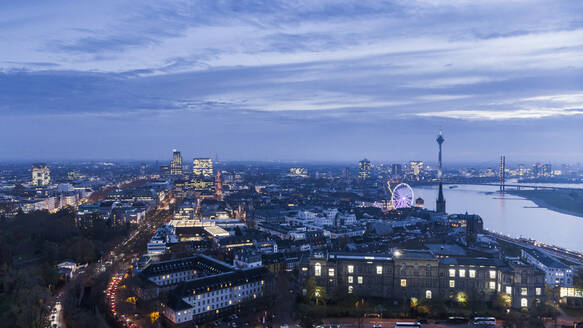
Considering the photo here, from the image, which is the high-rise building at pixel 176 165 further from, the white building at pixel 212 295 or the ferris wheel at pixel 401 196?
the white building at pixel 212 295

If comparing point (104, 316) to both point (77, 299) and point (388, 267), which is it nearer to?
point (77, 299)

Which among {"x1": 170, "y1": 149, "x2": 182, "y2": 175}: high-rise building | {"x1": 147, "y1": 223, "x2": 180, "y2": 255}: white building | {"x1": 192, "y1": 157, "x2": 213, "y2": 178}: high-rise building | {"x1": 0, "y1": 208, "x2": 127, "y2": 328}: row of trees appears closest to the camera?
{"x1": 0, "y1": 208, "x2": 127, "y2": 328}: row of trees

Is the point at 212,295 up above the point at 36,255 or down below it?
above

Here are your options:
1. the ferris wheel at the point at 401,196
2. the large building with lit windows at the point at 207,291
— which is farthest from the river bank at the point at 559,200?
the large building with lit windows at the point at 207,291

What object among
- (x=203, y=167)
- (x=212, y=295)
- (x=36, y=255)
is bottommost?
(x=36, y=255)

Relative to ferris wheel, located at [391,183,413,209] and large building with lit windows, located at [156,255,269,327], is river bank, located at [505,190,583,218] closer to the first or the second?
ferris wheel, located at [391,183,413,209]

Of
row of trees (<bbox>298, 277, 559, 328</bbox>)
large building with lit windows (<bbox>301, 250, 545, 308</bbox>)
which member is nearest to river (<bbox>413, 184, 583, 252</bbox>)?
large building with lit windows (<bbox>301, 250, 545, 308</bbox>)

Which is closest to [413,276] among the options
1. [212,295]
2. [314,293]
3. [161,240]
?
[314,293]

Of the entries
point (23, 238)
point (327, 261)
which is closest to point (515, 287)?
point (327, 261)

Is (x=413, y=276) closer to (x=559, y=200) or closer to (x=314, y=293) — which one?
(x=314, y=293)
